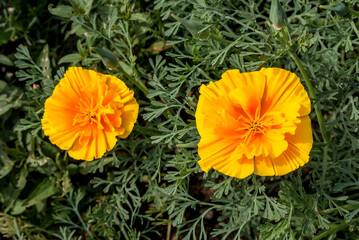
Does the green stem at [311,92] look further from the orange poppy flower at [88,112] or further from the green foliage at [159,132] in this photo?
the orange poppy flower at [88,112]

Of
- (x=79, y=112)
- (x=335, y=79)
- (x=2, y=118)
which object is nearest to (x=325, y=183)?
(x=335, y=79)

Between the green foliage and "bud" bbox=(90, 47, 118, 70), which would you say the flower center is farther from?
"bud" bbox=(90, 47, 118, 70)

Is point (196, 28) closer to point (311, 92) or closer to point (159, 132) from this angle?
point (311, 92)

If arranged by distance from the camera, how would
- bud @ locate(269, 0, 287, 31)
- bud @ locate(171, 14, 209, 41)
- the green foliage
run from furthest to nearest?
the green foliage, bud @ locate(171, 14, 209, 41), bud @ locate(269, 0, 287, 31)

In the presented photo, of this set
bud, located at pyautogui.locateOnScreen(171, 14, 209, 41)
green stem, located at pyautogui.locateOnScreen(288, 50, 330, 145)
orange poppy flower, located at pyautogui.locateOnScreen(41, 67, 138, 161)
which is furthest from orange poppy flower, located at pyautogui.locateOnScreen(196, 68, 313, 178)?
orange poppy flower, located at pyautogui.locateOnScreen(41, 67, 138, 161)

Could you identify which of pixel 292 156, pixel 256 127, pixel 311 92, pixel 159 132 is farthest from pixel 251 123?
pixel 159 132

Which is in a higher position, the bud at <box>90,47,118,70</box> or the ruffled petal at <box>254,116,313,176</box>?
the bud at <box>90,47,118,70</box>

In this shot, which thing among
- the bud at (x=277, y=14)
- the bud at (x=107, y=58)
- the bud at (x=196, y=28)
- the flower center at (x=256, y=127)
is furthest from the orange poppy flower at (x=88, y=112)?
the bud at (x=277, y=14)

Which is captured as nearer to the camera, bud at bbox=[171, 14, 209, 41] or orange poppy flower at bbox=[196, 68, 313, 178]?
orange poppy flower at bbox=[196, 68, 313, 178]
